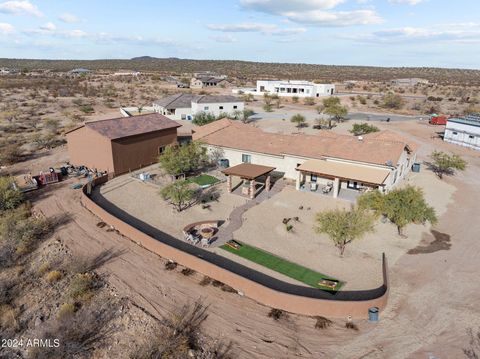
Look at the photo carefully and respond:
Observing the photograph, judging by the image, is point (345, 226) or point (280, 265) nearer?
point (280, 265)

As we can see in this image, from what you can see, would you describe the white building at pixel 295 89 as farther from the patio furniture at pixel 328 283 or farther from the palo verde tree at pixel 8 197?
the patio furniture at pixel 328 283

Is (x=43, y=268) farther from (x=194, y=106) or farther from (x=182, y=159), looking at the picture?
(x=194, y=106)

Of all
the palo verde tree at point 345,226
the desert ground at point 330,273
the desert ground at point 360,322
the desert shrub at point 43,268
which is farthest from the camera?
the palo verde tree at point 345,226

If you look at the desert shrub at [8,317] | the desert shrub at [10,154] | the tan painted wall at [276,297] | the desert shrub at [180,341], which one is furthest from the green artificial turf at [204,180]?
the desert shrub at [10,154]

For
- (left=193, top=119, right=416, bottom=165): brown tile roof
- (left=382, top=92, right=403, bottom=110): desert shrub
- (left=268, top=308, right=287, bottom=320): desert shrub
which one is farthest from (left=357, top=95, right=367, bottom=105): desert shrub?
(left=268, top=308, right=287, bottom=320): desert shrub

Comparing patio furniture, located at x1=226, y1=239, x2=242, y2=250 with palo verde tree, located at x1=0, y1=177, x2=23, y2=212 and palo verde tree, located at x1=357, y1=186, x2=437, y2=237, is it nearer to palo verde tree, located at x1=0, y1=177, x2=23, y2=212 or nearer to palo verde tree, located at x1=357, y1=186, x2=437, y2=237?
palo verde tree, located at x1=357, y1=186, x2=437, y2=237

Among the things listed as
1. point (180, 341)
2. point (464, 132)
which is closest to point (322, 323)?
point (180, 341)
